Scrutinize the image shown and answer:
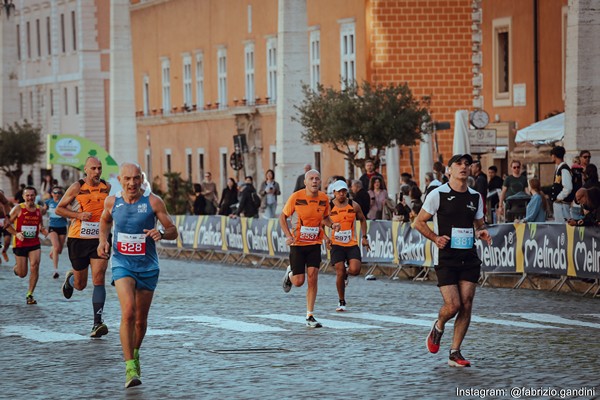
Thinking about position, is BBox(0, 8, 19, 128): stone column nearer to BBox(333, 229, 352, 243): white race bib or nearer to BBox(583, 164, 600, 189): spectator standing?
BBox(583, 164, 600, 189): spectator standing

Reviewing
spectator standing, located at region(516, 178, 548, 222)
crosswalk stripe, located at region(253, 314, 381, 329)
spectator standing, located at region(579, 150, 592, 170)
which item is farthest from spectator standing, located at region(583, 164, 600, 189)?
crosswalk stripe, located at region(253, 314, 381, 329)

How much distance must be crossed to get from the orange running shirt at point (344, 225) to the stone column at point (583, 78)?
739 centimetres

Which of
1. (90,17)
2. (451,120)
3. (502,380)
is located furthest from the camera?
(90,17)

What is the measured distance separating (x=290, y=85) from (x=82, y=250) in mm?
18550

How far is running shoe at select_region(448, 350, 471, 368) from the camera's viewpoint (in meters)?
15.2

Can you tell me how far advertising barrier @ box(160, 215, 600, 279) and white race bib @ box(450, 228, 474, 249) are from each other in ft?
26.5

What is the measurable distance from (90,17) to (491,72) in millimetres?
40811

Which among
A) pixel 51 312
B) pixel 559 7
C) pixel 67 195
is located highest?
pixel 559 7

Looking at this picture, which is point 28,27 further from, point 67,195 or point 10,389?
point 10,389

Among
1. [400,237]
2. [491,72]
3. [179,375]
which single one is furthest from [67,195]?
[491,72]

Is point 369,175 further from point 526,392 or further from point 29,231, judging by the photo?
point 526,392

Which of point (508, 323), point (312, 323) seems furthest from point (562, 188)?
point (312, 323)

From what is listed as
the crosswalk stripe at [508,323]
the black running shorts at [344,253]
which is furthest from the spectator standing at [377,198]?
the crosswalk stripe at [508,323]

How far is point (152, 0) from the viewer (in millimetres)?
75125
